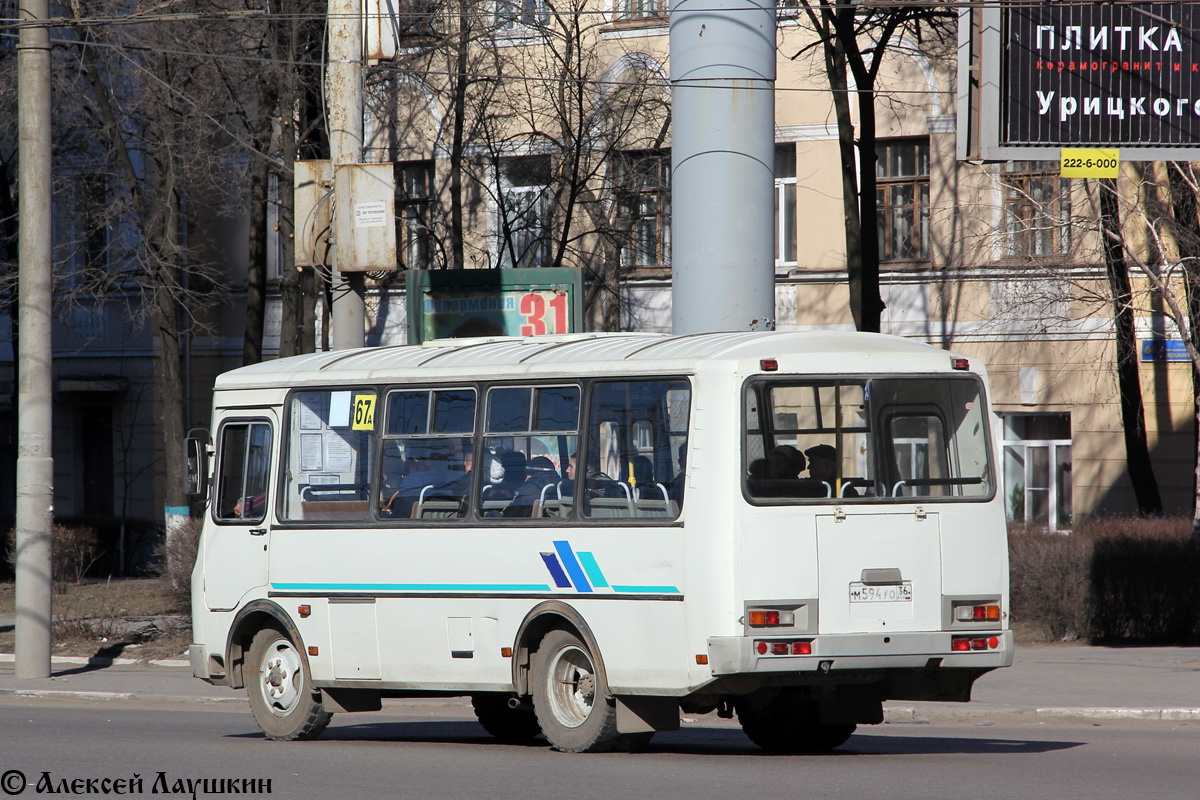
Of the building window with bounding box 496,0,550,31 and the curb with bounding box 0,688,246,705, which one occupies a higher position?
the building window with bounding box 496,0,550,31

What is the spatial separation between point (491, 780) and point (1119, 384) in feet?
51.3

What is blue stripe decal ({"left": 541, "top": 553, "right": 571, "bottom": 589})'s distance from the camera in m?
10.3

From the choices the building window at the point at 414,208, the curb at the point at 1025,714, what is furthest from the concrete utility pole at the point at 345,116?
the building window at the point at 414,208

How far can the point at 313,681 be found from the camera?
11.7 m

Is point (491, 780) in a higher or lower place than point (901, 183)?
lower

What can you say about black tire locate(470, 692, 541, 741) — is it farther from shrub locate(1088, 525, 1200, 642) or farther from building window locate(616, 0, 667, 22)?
building window locate(616, 0, 667, 22)

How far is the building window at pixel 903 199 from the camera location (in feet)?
83.4

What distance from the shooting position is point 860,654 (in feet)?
31.6

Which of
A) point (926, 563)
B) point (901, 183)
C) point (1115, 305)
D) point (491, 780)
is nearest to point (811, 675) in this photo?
point (926, 563)

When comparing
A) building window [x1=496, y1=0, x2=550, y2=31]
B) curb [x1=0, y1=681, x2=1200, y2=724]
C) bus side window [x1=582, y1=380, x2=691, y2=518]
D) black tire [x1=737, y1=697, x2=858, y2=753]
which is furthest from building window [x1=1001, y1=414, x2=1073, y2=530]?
bus side window [x1=582, y1=380, x2=691, y2=518]

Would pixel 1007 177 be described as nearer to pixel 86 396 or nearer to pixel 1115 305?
pixel 1115 305

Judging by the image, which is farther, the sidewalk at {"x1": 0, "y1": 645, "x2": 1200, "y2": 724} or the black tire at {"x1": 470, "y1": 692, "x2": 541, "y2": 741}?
the sidewalk at {"x1": 0, "y1": 645, "x2": 1200, "y2": 724}

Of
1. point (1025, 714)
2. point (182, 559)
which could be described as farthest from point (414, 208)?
point (1025, 714)

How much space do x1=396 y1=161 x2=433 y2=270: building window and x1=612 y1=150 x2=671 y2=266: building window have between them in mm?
3581
